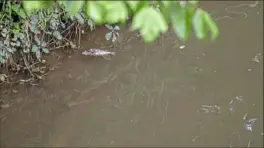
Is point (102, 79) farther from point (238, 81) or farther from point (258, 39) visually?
point (258, 39)

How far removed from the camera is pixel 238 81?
316 cm

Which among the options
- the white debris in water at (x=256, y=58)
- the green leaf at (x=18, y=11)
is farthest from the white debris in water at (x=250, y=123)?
the green leaf at (x=18, y=11)

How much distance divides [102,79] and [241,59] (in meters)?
1.09

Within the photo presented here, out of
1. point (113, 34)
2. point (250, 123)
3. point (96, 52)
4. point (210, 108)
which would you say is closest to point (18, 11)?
point (96, 52)

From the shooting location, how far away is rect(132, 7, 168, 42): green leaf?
0.64 meters

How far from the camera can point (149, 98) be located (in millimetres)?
3010

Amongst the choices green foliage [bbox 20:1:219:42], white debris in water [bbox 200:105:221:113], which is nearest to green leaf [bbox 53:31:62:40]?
white debris in water [bbox 200:105:221:113]

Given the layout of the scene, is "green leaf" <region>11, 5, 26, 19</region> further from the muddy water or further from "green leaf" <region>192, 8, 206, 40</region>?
"green leaf" <region>192, 8, 206, 40</region>

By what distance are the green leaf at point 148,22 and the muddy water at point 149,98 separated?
211 centimetres

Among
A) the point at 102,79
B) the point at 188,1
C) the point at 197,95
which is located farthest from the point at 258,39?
A: the point at 188,1

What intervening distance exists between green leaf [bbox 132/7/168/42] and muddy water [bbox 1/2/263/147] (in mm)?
2107

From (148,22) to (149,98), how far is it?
2.38 m

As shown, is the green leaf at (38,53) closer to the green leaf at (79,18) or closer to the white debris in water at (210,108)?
the green leaf at (79,18)

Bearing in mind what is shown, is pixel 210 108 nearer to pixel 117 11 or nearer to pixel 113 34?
pixel 113 34
